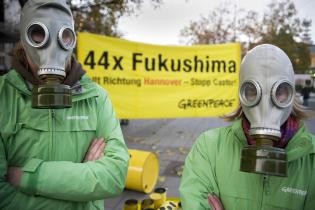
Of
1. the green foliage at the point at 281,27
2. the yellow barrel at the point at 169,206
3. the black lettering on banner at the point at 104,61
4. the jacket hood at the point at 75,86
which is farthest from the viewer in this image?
the green foliage at the point at 281,27

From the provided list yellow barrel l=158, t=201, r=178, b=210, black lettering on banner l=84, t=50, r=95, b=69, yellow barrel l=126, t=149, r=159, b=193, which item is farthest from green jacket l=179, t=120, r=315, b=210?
black lettering on banner l=84, t=50, r=95, b=69

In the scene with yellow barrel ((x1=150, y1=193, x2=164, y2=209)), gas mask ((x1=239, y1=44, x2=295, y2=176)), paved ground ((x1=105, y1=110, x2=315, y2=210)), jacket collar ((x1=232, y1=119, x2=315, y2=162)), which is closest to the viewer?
gas mask ((x1=239, y1=44, x2=295, y2=176))

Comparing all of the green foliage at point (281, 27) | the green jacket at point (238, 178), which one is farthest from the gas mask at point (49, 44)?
the green foliage at point (281, 27)

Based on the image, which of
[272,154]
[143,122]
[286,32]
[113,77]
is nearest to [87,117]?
[272,154]

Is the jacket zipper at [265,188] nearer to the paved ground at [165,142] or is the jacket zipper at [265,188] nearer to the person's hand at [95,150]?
the person's hand at [95,150]

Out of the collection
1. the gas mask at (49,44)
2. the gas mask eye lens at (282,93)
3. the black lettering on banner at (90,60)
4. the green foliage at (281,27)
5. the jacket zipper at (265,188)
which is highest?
the green foliage at (281,27)

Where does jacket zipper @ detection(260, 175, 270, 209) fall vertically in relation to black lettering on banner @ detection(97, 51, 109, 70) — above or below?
below

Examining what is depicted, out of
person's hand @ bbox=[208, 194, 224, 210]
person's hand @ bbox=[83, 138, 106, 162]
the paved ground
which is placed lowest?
the paved ground

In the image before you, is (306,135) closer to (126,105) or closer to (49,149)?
(49,149)

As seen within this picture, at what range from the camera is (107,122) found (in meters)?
2.04

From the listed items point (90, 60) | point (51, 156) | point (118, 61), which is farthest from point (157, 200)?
point (118, 61)

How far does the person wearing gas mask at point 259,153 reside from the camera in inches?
51.3

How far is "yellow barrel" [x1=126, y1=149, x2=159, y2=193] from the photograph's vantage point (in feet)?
16.1

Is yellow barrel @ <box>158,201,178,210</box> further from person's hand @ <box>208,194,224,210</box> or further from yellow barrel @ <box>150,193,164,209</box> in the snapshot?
person's hand @ <box>208,194,224,210</box>
